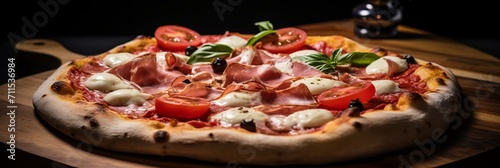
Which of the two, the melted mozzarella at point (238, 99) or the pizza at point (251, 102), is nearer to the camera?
the pizza at point (251, 102)

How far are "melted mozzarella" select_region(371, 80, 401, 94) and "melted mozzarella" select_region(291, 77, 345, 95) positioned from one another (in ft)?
0.63

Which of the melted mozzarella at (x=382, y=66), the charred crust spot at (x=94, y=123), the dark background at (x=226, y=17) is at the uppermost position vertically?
the charred crust spot at (x=94, y=123)

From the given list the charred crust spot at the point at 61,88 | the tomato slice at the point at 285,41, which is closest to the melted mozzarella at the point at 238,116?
the charred crust spot at the point at 61,88

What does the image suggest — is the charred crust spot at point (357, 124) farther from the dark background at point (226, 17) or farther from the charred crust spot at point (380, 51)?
the dark background at point (226, 17)

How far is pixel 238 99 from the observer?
11.6 ft

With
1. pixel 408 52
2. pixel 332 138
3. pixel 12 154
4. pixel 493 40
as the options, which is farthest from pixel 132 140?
pixel 493 40

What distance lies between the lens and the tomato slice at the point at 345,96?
11.4 feet

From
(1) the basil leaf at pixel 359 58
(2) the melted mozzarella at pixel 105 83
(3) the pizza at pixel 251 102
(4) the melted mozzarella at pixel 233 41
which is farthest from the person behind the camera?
(4) the melted mozzarella at pixel 233 41

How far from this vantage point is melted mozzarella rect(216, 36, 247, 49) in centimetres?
474

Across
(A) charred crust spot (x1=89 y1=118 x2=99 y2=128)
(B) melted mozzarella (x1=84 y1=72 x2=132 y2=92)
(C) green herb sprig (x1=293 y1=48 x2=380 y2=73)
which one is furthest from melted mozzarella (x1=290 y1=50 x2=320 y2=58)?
(A) charred crust spot (x1=89 y1=118 x2=99 y2=128)

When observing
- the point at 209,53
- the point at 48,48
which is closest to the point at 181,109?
the point at 209,53

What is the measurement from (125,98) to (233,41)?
1320 mm

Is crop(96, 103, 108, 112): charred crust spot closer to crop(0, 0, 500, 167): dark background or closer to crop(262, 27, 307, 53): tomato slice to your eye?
crop(262, 27, 307, 53): tomato slice

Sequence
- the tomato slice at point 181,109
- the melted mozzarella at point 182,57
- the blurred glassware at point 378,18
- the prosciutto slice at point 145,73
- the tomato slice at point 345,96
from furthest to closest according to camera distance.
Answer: the blurred glassware at point 378,18 < the melted mozzarella at point 182,57 < the prosciutto slice at point 145,73 < the tomato slice at point 345,96 < the tomato slice at point 181,109
